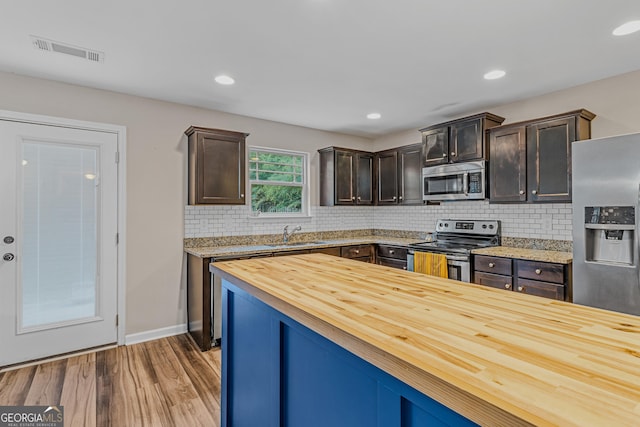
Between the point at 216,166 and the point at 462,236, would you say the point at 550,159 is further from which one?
the point at 216,166

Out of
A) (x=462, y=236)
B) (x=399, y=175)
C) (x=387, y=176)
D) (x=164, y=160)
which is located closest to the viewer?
(x=164, y=160)

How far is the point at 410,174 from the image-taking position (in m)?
4.70

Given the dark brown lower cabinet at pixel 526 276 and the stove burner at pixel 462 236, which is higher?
the stove burner at pixel 462 236

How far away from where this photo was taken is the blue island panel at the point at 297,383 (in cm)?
88

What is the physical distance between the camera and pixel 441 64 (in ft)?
9.27

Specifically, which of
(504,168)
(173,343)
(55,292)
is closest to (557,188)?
(504,168)

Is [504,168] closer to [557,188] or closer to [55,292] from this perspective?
[557,188]

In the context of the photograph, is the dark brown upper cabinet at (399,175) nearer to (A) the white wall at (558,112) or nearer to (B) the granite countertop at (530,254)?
(A) the white wall at (558,112)

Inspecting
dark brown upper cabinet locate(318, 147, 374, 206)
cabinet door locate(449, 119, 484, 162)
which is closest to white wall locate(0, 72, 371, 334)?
dark brown upper cabinet locate(318, 147, 374, 206)

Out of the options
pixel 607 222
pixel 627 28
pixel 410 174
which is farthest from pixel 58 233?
pixel 627 28

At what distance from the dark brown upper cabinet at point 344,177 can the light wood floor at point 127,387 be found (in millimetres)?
2514

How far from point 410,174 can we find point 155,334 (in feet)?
12.0

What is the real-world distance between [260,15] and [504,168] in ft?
9.24

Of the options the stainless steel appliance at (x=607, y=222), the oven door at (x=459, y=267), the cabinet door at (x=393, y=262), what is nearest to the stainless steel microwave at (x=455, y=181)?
the oven door at (x=459, y=267)
